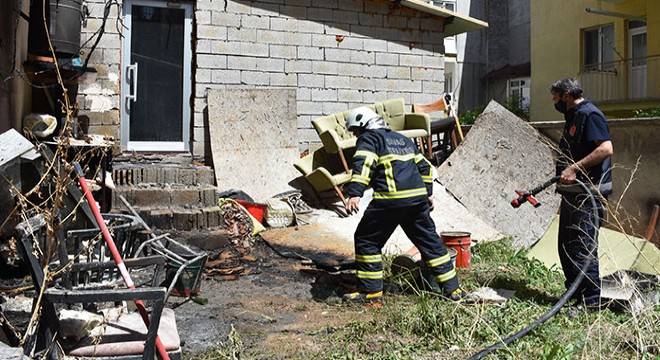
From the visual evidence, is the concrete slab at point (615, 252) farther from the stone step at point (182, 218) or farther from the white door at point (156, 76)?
the white door at point (156, 76)

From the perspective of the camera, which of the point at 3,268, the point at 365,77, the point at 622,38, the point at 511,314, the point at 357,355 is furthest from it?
the point at 622,38

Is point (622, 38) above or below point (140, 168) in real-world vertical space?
above

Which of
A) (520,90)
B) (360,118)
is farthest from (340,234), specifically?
(520,90)

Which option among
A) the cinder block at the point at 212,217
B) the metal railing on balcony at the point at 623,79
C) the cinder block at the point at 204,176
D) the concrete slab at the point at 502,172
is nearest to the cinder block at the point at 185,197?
the cinder block at the point at 212,217

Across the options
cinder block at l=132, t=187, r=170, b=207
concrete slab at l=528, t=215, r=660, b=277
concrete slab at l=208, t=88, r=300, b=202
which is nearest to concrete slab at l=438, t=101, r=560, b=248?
concrete slab at l=528, t=215, r=660, b=277

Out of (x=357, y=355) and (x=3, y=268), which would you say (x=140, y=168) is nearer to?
(x=3, y=268)

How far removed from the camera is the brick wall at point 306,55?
359 inches

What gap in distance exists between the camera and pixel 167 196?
7410mm

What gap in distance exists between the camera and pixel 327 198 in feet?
A: 28.9

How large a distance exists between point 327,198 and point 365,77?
2.51m

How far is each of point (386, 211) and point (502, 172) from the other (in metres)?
3.74

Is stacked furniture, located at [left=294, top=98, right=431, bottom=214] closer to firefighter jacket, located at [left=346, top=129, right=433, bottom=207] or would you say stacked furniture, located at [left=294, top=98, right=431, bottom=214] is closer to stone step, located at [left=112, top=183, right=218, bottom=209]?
stone step, located at [left=112, top=183, right=218, bottom=209]

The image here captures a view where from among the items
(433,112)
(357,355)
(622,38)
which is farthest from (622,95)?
(357,355)

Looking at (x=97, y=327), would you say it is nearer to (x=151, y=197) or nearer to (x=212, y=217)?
(x=212, y=217)
